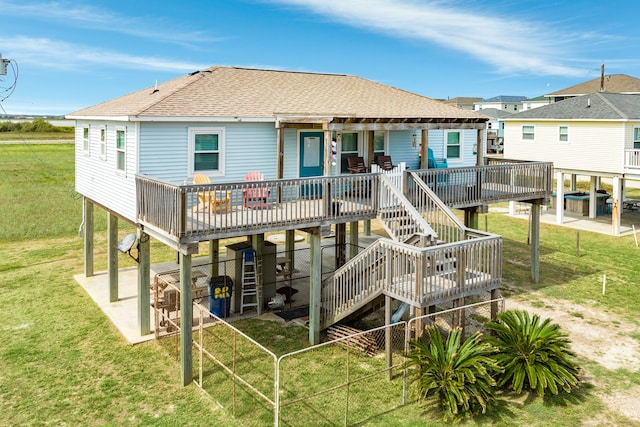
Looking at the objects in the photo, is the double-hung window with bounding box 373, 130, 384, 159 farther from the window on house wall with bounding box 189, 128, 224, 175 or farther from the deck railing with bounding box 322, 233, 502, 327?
the deck railing with bounding box 322, 233, 502, 327

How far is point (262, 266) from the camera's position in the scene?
58.4ft

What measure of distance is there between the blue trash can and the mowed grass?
0.96 metres

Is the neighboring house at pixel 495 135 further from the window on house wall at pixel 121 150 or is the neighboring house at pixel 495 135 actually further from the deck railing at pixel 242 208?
the window on house wall at pixel 121 150

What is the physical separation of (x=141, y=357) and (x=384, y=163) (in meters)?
10.0

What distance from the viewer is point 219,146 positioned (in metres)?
15.5

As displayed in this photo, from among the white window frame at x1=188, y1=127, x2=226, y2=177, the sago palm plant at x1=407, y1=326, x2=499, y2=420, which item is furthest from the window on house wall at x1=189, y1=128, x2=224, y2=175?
the sago palm plant at x1=407, y1=326, x2=499, y2=420

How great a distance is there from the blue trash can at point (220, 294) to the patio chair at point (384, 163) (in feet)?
21.3

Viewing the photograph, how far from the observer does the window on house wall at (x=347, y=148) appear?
1916 centimetres

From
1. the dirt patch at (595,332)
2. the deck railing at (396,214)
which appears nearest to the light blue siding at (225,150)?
the deck railing at (396,214)

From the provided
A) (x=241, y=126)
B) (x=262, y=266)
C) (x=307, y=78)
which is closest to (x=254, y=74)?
(x=307, y=78)

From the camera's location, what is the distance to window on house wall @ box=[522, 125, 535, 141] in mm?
34062

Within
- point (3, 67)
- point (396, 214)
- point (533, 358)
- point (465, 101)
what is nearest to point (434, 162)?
point (396, 214)

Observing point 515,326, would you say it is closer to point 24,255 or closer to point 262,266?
point 262,266

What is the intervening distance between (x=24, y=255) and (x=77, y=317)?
33.1 ft
